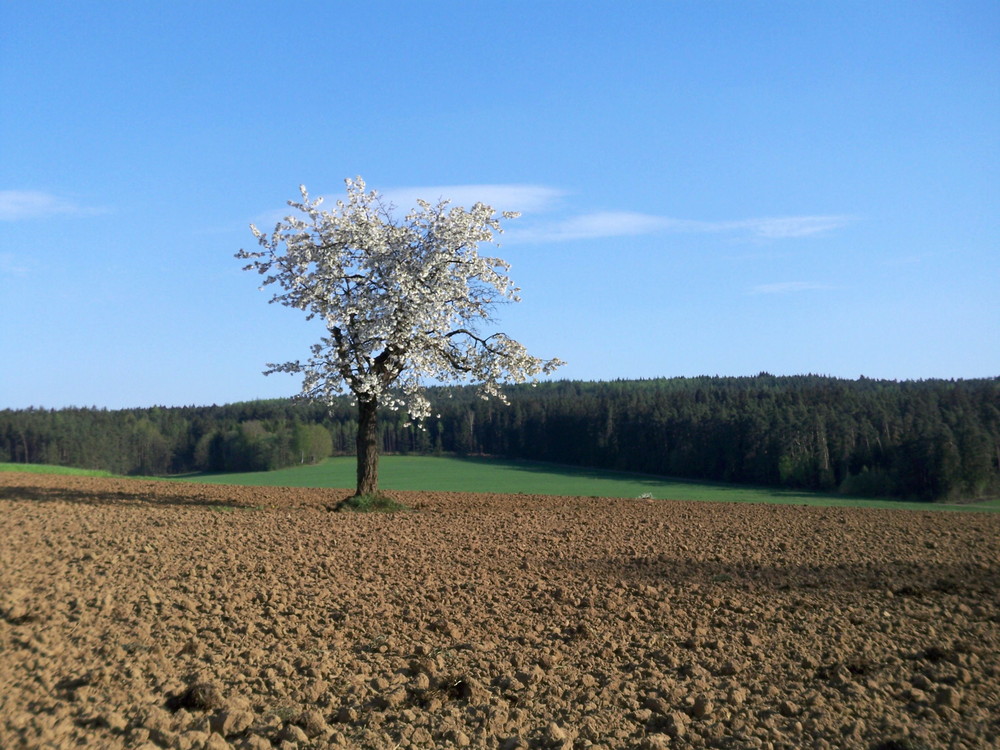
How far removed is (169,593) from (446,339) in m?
10.9

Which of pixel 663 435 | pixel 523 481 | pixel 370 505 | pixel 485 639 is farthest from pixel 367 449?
pixel 663 435

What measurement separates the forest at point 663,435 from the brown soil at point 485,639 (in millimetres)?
32745

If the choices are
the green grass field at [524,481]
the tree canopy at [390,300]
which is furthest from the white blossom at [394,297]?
the green grass field at [524,481]

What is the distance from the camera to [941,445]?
5350 cm

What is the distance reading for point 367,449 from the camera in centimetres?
2091

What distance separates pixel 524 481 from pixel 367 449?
1483 inches

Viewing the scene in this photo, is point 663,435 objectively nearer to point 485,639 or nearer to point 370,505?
point 370,505

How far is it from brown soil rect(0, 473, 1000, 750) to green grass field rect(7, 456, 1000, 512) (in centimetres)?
2567

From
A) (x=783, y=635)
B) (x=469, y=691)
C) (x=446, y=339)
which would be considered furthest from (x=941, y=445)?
(x=469, y=691)

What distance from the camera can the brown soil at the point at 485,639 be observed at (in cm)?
646

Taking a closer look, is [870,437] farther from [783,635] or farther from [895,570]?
[783,635]

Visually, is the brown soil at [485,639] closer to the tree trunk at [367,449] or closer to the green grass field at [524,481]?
the tree trunk at [367,449]

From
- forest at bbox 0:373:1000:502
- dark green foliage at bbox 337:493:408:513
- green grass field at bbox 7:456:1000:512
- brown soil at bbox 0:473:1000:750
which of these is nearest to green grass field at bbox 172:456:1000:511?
green grass field at bbox 7:456:1000:512

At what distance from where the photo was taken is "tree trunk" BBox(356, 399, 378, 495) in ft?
68.6
